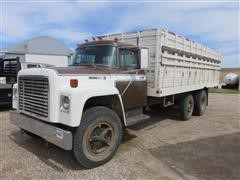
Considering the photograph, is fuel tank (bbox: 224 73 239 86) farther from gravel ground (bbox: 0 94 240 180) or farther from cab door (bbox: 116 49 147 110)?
cab door (bbox: 116 49 147 110)

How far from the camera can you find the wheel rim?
3.93m

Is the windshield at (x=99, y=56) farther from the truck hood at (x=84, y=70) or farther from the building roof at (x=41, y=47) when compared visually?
the building roof at (x=41, y=47)

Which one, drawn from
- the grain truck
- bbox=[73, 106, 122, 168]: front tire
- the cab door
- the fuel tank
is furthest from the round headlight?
the fuel tank

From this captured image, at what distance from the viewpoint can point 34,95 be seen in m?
4.05

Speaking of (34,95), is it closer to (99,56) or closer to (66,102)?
(66,102)

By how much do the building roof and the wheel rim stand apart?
27.4 metres

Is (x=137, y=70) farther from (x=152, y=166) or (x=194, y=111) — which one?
(x=194, y=111)

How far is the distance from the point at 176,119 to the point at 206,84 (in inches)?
95.7

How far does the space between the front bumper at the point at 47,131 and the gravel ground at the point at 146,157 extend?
1.90 feet

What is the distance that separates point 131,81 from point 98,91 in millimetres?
1254

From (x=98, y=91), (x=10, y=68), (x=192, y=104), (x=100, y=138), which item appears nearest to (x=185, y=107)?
(x=192, y=104)

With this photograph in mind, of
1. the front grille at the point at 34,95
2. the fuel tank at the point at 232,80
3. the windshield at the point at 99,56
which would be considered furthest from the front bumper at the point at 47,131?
the fuel tank at the point at 232,80

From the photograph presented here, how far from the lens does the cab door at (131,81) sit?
4.76m

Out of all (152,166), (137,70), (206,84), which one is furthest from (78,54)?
(206,84)
